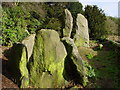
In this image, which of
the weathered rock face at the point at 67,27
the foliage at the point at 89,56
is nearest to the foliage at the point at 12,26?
the weathered rock face at the point at 67,27

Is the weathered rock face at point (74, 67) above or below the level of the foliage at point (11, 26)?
below

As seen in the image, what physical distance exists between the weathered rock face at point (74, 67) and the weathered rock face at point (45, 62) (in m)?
0.51

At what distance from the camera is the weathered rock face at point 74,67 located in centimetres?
732

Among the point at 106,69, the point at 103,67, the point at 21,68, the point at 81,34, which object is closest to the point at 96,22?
the point at 81,34

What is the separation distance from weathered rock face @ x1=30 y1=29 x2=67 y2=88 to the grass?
1293mm

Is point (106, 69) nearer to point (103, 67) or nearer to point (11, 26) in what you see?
point (103, 67)

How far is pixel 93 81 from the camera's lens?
7.77m

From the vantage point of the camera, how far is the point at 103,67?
30.9ft

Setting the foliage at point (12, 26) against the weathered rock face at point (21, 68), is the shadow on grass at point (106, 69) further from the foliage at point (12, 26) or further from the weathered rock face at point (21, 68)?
the foliage at point (12, 26)

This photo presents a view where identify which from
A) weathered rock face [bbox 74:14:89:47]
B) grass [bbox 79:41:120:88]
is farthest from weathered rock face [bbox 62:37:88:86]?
weathered rock face [bbox 74:14:89:47]

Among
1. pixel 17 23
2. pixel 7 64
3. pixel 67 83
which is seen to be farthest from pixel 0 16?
pixel 67 83

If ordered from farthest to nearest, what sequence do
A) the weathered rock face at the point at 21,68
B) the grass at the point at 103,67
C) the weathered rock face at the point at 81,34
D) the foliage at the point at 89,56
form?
the weathered rock face at the point at 81,34 < the foliage at the point at 89,56 < the grass at the point at 103,67 < the weathered rock face at the point at 21,68

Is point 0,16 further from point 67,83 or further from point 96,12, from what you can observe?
point 96,12

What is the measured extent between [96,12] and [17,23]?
306 inches
